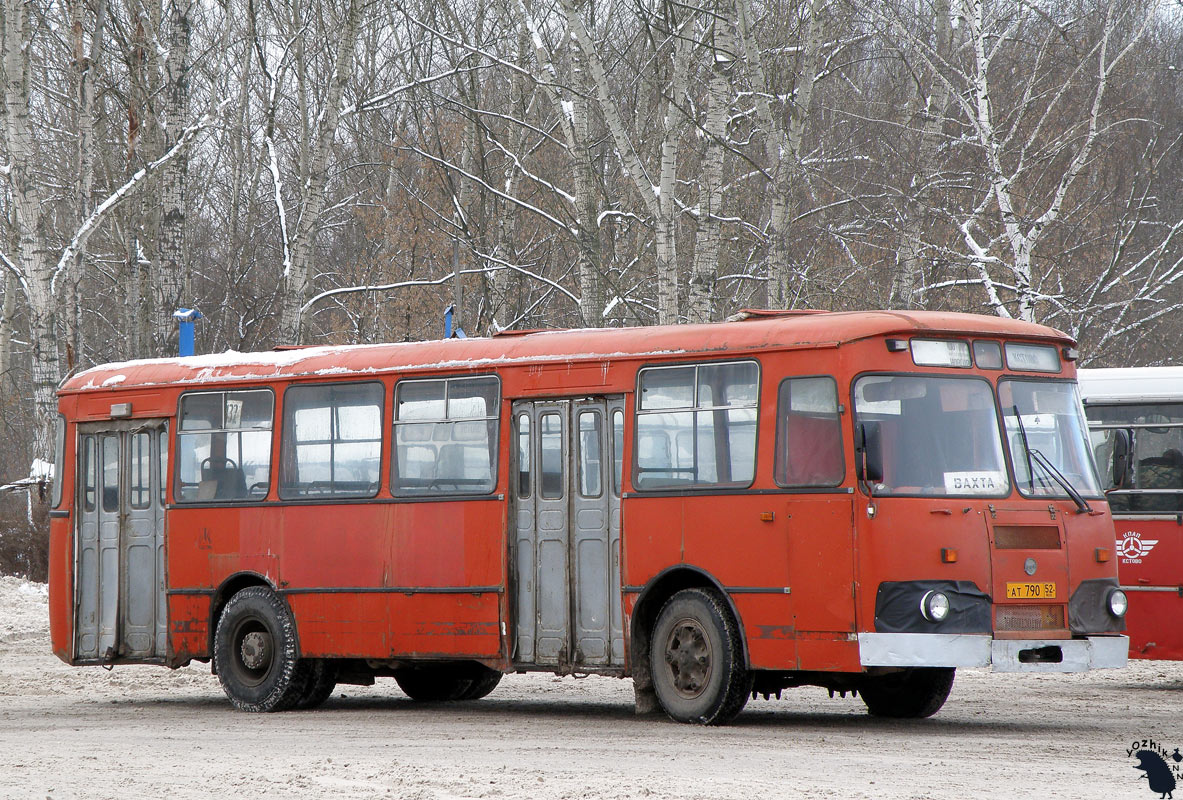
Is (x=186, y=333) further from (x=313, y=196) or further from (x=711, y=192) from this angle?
(x=313, y=196)

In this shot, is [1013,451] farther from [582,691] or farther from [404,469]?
[582,691]

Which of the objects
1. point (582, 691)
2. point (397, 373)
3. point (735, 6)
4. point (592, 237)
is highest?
point (735, 6)

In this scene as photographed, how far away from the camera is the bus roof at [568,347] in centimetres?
1173

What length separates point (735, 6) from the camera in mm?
21141

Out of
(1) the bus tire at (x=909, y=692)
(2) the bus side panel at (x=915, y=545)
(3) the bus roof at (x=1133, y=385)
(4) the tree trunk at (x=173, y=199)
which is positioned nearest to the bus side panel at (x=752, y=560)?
(2) the bus side panel at (x=915, y=545)

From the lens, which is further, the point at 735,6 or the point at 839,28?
the point at 839,28

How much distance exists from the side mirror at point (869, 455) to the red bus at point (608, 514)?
0.06 ft

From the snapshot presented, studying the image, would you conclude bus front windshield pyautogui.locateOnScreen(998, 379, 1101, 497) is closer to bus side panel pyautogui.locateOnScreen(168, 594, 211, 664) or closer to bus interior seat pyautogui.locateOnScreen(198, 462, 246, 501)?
bus interior seat pyautogui.locateOnScreen(198, 462, 246, 501)

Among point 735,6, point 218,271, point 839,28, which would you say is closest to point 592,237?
point 735,6

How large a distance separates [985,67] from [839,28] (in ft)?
7.89

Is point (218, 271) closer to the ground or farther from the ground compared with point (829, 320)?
farther from the ground

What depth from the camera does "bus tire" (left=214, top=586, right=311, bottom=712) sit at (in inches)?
572

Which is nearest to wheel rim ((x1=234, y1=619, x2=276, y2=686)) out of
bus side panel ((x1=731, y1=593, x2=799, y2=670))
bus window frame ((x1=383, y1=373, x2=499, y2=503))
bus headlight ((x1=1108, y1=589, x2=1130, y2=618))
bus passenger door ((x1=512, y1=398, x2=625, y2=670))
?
bus window frame ((x1=383, y1=373, x2=499, y2=503))

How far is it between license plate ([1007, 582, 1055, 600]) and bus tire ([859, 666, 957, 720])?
1438 mm
